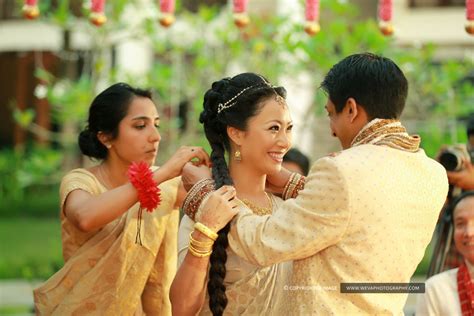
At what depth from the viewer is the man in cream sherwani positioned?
263 cm

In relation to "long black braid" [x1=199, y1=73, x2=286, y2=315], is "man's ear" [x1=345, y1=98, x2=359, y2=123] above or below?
above

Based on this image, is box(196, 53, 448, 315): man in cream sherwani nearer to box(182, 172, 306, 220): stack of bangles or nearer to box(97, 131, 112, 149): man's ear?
box(182, 172, 306, 220): stack of bangles

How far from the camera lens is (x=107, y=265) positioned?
148 inches

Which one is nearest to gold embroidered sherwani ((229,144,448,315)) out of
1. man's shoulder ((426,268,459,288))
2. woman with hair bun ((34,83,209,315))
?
woman with hair bun ((34,83,209,315))

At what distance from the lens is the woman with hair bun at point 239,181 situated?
2.90 metres

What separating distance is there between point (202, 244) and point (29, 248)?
10187 millimetres

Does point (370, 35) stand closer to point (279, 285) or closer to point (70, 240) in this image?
point (70, 240)

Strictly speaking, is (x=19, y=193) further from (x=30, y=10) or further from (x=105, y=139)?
(x=105, y=139)

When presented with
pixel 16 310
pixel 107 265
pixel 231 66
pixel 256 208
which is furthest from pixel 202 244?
pixel 231 66

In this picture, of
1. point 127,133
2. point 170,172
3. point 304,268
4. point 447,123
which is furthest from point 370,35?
point 304,268

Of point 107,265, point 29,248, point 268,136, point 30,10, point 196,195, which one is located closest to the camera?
point 196,195

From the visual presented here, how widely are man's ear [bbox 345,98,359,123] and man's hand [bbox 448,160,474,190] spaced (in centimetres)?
167

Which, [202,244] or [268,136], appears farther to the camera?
[268,136]

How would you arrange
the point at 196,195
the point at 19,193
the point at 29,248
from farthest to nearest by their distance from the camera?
the point at 19,193, the point at 29,248, the point at 196,195
